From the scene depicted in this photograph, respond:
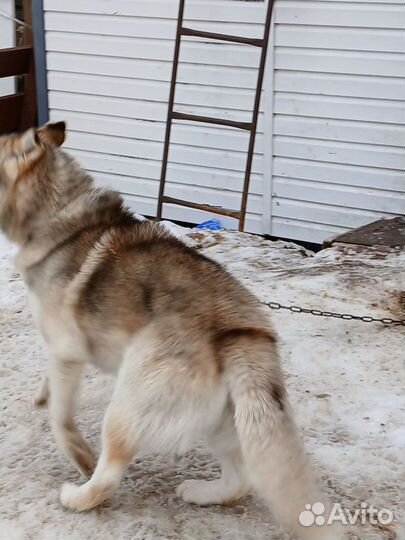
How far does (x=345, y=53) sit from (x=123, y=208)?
4.19 m

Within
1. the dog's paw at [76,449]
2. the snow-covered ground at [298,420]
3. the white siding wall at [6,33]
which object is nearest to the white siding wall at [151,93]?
the white siding wall at [6,33]

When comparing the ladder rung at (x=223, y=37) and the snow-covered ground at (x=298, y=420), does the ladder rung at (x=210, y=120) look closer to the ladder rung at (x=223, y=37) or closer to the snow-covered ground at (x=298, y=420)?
the ladder rung at (x=223, y=37)

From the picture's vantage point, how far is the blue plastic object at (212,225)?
7.79 m

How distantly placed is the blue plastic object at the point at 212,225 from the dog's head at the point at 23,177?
13.8 feet

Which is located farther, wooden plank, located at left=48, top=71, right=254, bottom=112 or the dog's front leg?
wooden plank, located at left=48, top=71, right=254, bottom=112

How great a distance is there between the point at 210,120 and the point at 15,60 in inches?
111

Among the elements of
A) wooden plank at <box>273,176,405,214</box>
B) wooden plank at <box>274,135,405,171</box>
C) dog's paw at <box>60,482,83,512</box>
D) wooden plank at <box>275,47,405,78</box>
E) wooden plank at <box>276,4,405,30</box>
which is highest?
wooden plank at <box>276,4,405,30</box>

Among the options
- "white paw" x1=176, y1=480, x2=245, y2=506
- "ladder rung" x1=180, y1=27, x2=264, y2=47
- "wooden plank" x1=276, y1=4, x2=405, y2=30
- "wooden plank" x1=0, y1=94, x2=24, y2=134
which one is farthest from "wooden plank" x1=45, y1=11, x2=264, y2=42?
"white paw" x1=176, y1=480, x2=245, y2=506

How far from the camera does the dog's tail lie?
2.74m

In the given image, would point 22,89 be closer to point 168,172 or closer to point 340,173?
point 168,172

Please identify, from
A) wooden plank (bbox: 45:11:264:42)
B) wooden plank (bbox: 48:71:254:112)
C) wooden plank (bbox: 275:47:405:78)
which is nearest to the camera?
wooden plank (bbox: 275:47:405:78)

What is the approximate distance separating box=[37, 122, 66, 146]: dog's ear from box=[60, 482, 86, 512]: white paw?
4.85ft

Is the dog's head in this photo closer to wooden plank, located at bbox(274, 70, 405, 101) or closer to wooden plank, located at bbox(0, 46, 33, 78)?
wooden plank, located at bbox(274, 70, 405, 101)

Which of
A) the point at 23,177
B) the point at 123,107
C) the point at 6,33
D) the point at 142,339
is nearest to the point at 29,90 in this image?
the point at 6,33
